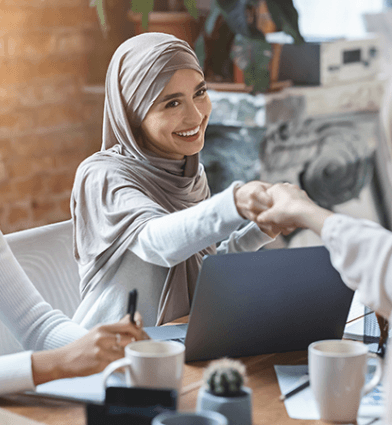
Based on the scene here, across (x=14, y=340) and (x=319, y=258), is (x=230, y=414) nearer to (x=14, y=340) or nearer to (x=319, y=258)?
(x=319, y=258)

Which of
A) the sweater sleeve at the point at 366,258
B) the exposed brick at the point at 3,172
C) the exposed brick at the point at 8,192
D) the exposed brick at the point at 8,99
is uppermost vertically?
the exposed brick at the point at 8,99

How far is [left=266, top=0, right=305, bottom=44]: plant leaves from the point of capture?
2516 mm

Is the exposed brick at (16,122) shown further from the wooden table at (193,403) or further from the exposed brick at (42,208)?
the wooden table at (193,403)

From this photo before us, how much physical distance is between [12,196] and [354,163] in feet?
5.43

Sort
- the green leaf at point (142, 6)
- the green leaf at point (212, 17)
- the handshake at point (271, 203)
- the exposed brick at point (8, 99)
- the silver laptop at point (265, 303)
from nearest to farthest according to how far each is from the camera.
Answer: the silver laptop at point (265, 303)
the handshake at point (271, 203)
the green leaf at point (142, 6)
the green leaf at point (212, 17)
the exposed brick at point (8, 99)

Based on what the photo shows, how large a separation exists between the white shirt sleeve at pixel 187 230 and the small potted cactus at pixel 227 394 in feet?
1.39

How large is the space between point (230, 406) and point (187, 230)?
511 mm

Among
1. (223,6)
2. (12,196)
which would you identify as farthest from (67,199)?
(223,6)

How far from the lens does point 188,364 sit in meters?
1.06

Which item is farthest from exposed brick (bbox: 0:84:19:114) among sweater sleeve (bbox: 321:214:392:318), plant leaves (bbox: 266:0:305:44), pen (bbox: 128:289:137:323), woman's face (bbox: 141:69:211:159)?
sweater sleeve (bbox: 321:214:392:318)

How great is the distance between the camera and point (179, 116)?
1513mm

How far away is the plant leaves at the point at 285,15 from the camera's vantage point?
2.52 m

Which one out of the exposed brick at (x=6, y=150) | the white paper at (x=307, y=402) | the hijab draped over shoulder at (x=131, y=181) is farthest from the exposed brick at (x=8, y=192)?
the white paper at (x=307, y=402)

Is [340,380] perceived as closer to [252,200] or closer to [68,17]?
[252,200]
